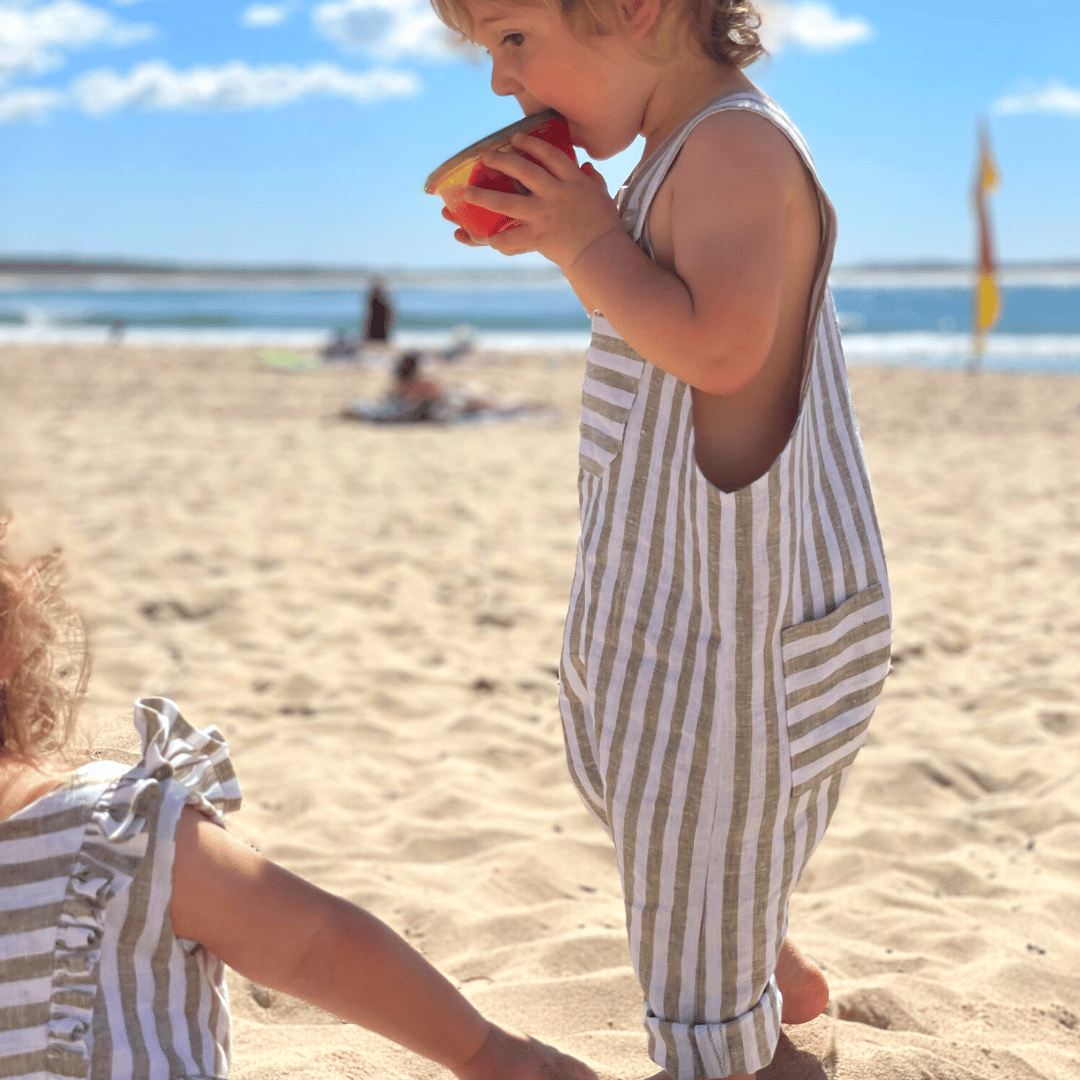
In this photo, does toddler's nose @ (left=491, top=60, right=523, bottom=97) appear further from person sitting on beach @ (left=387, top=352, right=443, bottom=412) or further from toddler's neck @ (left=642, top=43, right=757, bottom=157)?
person sitting on beach @ (left=387, top=352, right=443, bottom=412)

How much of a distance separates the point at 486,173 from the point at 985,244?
1278cm

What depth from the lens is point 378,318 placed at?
1745 centimetres

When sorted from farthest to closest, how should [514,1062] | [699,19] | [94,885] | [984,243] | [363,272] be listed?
1. [363,272]
2. [984,243]
3. [514,1062]
4. [699,19]
5. [94,885]

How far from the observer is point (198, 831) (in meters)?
1.20

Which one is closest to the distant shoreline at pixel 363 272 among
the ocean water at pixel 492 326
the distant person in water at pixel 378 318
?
the ocean water at pixel 492 326

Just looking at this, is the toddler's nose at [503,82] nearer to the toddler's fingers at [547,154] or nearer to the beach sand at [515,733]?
the toddler's fingers at [547,154]

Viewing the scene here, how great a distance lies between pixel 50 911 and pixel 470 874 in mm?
1290

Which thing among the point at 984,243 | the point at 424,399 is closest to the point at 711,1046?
the point at 424,399

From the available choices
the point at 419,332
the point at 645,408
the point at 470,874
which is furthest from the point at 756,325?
the point at 419,332

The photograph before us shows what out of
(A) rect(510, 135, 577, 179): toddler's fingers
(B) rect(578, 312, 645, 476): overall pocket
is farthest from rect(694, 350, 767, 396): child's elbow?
(A) rect(510, 135, 577, 179): toddler's fingers

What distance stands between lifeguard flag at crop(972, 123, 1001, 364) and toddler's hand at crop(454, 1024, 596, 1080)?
504 inches

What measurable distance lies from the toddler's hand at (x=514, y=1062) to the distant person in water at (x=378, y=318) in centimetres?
1659

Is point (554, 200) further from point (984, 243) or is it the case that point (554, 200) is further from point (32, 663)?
point (984, 243)

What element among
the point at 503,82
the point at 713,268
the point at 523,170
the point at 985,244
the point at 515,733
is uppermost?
the point at 985,244
